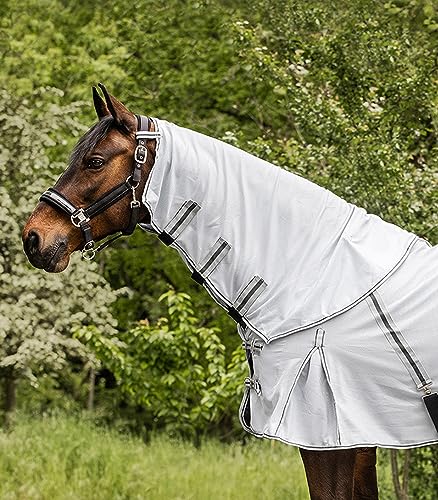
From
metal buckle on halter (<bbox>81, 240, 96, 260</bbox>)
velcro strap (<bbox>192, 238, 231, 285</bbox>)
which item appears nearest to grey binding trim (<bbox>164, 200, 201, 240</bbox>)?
velcro strap (<bbox>192, 238, 231, 285</bbox>)

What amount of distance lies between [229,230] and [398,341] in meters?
0.66

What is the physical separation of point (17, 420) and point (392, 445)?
6.32 m

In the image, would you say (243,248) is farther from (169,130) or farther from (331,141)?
(331,141)

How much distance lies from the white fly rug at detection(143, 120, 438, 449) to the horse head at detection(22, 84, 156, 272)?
7 cm

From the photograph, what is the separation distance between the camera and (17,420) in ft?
29.9

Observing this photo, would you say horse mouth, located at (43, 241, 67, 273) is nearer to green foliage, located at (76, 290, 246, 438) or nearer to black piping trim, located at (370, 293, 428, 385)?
black piping trim, located at (370, 293, 428, 385)

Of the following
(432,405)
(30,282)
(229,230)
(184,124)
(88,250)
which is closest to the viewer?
(432,405)

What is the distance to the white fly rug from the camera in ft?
10.7

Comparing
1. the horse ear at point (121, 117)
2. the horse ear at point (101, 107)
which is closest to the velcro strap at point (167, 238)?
the horse ear at point (121, 117)

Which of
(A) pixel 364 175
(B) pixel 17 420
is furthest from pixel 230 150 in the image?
(B) pixel 17 420

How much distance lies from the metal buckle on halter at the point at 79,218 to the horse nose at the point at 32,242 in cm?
13

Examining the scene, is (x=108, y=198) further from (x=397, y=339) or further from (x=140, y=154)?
(x=397, y=339)

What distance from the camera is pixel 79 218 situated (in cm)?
340

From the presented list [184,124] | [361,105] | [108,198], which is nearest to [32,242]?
[108,198]
